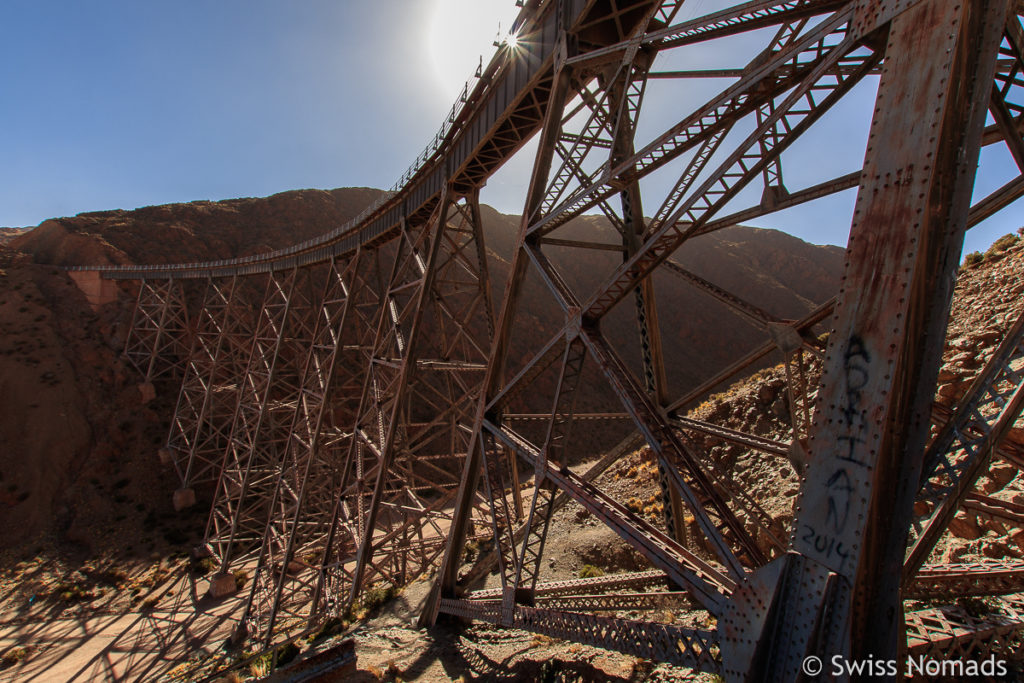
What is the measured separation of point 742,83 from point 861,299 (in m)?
1.56

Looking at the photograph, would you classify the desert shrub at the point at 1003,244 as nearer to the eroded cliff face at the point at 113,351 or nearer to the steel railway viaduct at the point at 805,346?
the steel railway viaduct at the point at 805,346

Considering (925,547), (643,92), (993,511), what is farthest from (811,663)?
(643,92)

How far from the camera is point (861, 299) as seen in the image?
7.06 feet

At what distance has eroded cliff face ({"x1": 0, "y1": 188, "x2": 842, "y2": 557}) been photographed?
17.0 m

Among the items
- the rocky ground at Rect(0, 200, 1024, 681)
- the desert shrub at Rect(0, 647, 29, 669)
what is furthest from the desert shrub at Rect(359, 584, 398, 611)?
the desert shrub at Rect(0, 647, 29, 669)

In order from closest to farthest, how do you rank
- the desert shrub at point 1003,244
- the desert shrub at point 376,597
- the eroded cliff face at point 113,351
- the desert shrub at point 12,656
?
A: 1. the desert shrub at point 376,597
2. the desert shrub at point 1003,244
3. the desert shrub at point 12,656
4. the eroded cliff face at point 113,351

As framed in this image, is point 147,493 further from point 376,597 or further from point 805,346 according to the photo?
point 805,346

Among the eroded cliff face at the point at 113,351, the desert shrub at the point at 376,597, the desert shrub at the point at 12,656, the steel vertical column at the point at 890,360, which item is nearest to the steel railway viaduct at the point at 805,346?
the steel vertical column at the point at 890,360

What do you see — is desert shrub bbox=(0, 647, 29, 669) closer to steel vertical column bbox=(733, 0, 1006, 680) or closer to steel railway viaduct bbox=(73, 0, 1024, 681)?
steel railway viaduct bbox=(73, 0, 1024, 681)

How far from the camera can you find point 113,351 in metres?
21.7

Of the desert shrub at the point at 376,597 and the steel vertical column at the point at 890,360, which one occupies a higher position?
the steel vertical column at the point at 890,360

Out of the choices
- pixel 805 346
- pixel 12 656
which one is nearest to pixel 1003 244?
pixel 805 346

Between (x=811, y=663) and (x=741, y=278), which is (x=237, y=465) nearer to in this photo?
(x=811, y=663)

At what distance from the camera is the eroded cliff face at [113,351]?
17.0 m
